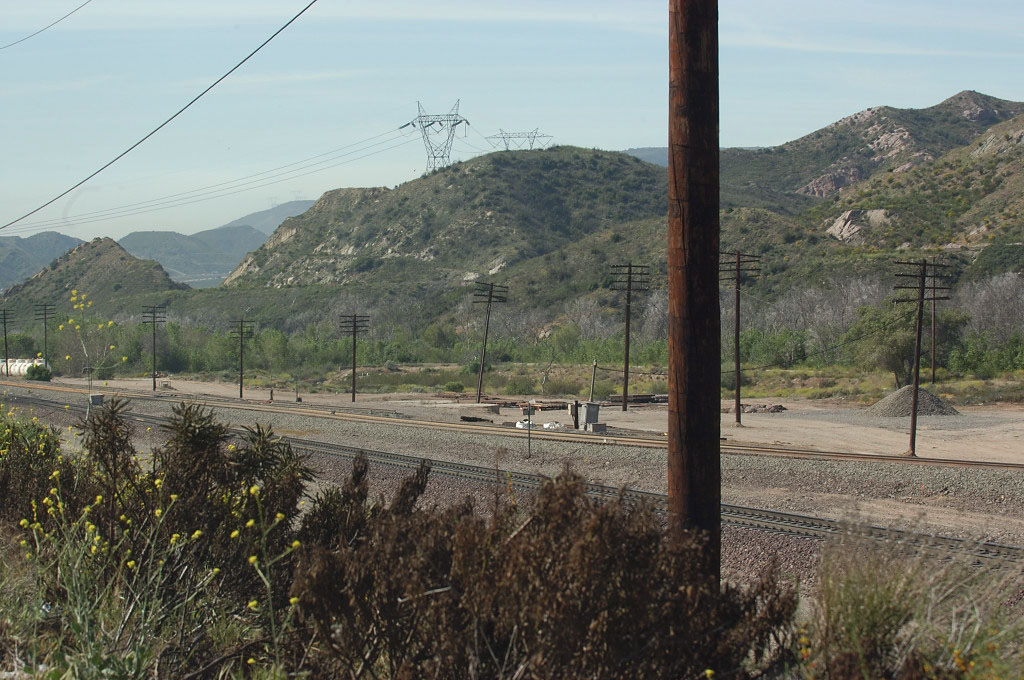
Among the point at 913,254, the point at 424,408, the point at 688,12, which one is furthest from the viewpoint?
the point at 913,254

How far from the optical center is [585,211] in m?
159

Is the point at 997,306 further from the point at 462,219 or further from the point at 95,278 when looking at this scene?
the point at 95,278

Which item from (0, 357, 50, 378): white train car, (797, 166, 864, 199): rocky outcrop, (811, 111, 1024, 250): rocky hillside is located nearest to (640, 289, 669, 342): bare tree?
(811, 111, 1024, 250): rocky hillside

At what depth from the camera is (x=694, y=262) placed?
5926 millimetres

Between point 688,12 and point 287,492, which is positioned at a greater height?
point 688,12

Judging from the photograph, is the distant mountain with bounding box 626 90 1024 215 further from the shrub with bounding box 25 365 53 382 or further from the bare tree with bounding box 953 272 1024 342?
the shrub with bounding box 25 365 53 382

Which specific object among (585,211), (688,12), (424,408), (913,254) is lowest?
(424,408)

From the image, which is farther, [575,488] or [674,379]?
[674,379]

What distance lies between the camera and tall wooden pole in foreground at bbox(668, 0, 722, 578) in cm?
589

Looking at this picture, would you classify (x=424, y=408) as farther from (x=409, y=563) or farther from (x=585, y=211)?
(x=585, y=211)

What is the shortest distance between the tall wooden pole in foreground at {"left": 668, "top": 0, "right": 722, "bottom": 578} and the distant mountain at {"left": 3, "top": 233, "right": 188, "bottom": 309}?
146 meters

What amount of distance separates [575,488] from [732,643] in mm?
1195

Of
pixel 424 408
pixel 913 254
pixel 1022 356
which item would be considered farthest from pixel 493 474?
pixel 913 254

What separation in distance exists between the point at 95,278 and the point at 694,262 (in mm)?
160944
